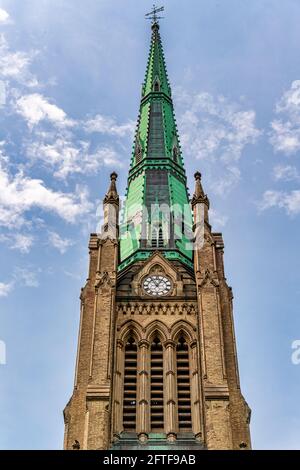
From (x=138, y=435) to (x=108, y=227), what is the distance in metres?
12.2

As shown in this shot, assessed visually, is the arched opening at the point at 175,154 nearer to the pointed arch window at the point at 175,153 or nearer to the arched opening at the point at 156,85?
the pointed arch window at the point at 175,153

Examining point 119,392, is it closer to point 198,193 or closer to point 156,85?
point 198,193

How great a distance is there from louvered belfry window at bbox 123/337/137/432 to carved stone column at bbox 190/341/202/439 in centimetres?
259

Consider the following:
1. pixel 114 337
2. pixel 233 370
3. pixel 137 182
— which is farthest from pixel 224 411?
pixel 137 182

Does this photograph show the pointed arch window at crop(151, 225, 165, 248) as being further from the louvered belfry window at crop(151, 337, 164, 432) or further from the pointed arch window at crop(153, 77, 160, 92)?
the pointed arch window at crop(153, 77, 160, 92)

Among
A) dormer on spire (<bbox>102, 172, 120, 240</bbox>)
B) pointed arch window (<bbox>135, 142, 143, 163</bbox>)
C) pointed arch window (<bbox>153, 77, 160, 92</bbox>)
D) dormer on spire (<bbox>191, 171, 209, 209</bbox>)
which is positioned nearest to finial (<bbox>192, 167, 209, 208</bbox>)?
dormer on spire (<bbox>191, 171, 209, 209</bbox>)

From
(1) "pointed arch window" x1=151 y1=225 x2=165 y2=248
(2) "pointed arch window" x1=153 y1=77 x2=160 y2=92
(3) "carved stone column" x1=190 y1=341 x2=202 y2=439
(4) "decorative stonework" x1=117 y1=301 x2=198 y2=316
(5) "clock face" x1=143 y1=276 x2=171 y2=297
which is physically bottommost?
(3) "carved stone column" x1=190 y1=341 x2=202 y2=439

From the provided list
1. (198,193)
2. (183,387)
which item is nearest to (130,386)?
(183,387)

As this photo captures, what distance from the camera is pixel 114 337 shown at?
36031 mm

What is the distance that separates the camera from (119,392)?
3453cm

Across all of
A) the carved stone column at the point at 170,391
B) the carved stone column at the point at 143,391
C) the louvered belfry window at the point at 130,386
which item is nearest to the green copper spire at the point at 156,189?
the louvered belfry window at the point at 130,386

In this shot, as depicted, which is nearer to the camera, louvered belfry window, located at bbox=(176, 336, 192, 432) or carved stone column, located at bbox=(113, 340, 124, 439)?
carved stone column, located at bbox=(113, 340, 124, 439)

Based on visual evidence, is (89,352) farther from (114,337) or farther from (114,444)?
(114,444)

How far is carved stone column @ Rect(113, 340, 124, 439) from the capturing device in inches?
1312
